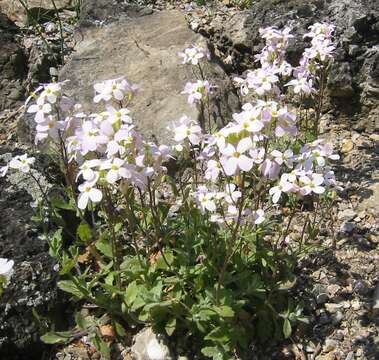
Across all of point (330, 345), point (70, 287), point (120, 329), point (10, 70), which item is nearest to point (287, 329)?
point (330, 345)

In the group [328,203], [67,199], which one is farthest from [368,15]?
[67,199]

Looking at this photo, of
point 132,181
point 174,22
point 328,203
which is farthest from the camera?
point 174,22

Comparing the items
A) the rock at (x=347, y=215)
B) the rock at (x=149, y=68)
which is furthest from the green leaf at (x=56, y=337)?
the rock at (x=347, y=215)

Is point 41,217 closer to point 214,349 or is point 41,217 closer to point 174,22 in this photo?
point 214,349

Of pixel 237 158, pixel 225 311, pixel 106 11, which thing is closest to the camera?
pixel 237 158

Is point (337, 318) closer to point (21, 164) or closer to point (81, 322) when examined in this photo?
point (81, 322)

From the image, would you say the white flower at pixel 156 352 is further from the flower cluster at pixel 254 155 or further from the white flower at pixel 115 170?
the white flower at pixel 115 170

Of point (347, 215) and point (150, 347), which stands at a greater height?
point (150, 347)
